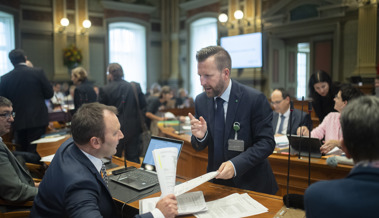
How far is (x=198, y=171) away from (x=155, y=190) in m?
1.82

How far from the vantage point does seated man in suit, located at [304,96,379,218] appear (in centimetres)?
90

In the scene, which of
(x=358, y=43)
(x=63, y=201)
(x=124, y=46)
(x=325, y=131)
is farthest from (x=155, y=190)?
(x=124, y=46)

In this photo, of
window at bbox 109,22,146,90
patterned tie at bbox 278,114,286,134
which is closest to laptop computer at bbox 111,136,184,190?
patterned tie at bbox 278,114,286,134

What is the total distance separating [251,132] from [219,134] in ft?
0.64

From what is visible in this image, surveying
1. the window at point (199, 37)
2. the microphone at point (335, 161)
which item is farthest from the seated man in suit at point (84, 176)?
the window at point (199, 37)

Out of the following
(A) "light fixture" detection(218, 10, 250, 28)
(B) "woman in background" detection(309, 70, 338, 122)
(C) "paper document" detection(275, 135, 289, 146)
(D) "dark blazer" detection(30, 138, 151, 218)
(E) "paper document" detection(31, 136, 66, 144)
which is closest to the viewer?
(D) "dark blazer" detection(30, 138, 151, 218)

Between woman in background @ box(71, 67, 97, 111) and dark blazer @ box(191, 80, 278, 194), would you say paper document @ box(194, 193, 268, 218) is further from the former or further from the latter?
woman in background @ box(71, 67, 97, 111)

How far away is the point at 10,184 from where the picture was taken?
6.08 feet

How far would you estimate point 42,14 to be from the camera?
29.4 feet

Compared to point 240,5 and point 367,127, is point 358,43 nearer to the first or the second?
point 240,5

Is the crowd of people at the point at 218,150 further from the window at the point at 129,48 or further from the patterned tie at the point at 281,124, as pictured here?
the window at the point at 129,48

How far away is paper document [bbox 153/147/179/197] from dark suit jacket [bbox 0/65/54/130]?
2971 mm

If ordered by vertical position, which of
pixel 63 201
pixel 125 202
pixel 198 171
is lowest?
pixel 198 171

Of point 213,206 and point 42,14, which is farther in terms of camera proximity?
point 42,14
